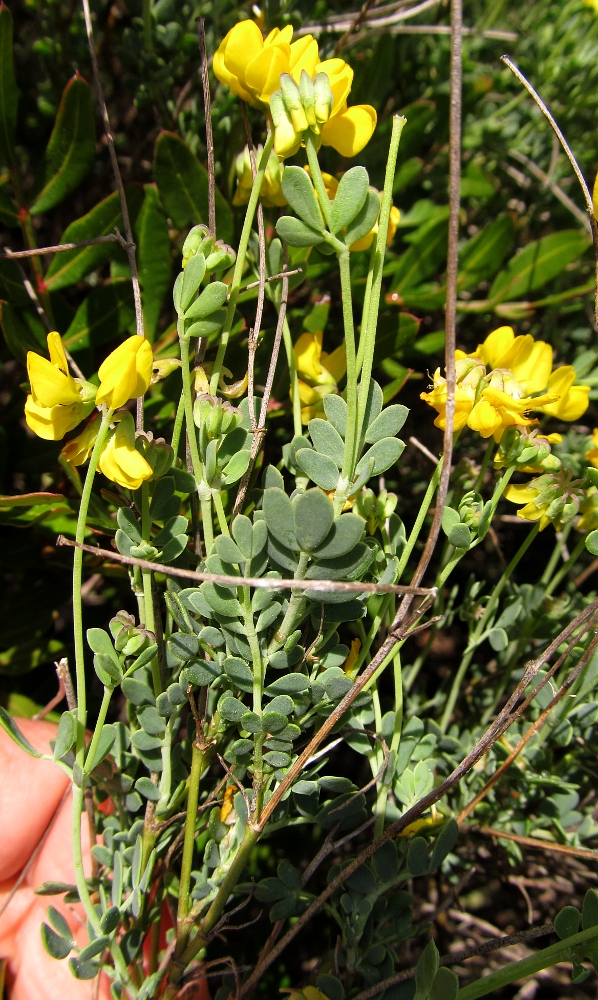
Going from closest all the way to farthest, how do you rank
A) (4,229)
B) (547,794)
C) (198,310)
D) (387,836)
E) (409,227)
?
(198,310) → (387,836) → (547,794) → (409,227) → (4,229)

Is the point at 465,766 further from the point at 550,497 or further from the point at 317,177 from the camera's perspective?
the point at 317,177

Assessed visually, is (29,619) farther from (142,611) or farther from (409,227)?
(409,227)

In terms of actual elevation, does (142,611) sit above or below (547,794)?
above

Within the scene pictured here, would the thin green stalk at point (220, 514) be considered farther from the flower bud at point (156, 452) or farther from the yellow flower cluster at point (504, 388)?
the yellow flower cluster at point (504, 388)

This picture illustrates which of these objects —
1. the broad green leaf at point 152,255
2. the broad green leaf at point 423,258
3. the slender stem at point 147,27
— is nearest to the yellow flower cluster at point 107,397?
the broad green leaf at point 152,255

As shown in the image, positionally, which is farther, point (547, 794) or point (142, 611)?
point (547, 794)

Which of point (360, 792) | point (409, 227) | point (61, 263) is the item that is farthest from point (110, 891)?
point (409, 227)

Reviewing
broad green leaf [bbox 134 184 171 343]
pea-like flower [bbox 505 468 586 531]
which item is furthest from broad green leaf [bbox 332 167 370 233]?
broad green leaf [bbox 134 184 171 343]

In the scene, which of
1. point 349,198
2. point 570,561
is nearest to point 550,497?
point 570,561

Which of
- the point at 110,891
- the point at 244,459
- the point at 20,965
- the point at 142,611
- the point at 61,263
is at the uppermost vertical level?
the point at 61,263
